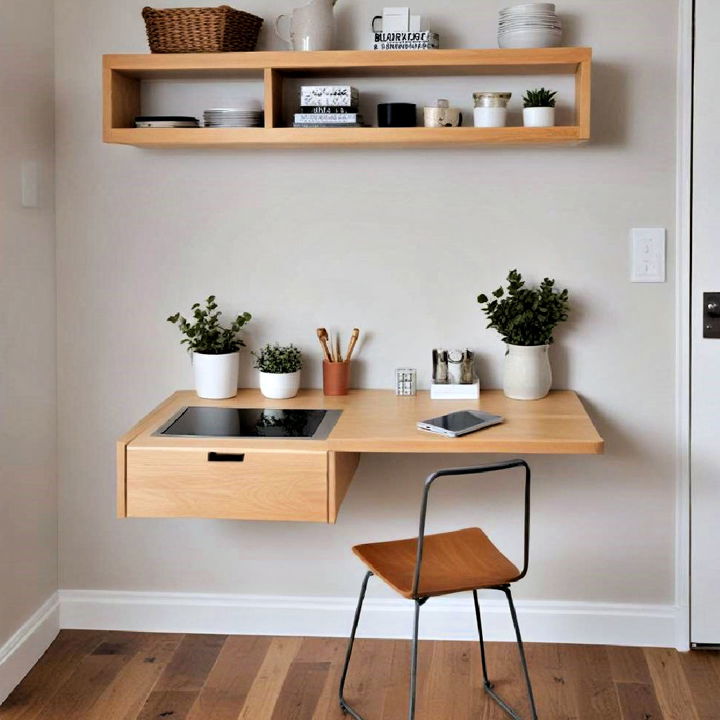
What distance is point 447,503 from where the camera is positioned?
3494 mm

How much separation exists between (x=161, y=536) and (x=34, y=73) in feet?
4.72

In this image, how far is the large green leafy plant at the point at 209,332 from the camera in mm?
3338

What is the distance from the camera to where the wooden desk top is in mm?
2812

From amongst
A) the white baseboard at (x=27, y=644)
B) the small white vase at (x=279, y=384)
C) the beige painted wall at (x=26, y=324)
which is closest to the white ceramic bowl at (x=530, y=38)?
the small white vase at (x=279, y=384)

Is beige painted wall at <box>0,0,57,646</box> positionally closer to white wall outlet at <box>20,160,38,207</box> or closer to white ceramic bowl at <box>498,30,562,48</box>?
white wall outlet at <box>20,160,38,207</box>

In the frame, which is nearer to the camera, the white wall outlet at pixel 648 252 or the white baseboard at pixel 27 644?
the white baseboard at pixel 27 644

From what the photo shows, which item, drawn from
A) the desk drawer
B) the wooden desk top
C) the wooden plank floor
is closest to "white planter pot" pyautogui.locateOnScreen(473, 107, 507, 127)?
the wooden desk top

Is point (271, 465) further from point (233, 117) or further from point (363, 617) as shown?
point (233, 117)

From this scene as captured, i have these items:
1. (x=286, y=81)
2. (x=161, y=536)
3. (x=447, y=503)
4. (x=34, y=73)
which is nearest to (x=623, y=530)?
(x=447, y=503)

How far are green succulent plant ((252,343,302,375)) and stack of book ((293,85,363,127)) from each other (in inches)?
25.7

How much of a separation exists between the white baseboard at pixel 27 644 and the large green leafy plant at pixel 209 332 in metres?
0.92

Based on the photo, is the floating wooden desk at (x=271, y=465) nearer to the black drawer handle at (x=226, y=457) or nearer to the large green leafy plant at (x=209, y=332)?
the black drawer handle at (x=226, y=457)

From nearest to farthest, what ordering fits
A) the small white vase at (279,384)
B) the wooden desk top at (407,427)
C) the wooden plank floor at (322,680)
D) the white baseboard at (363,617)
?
the wooden desk top at (407,427) → the wooden plank floor at (322,680) → the small white vase at (279,384) → the white baseboard at (363,617)

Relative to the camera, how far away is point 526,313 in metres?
3.23
